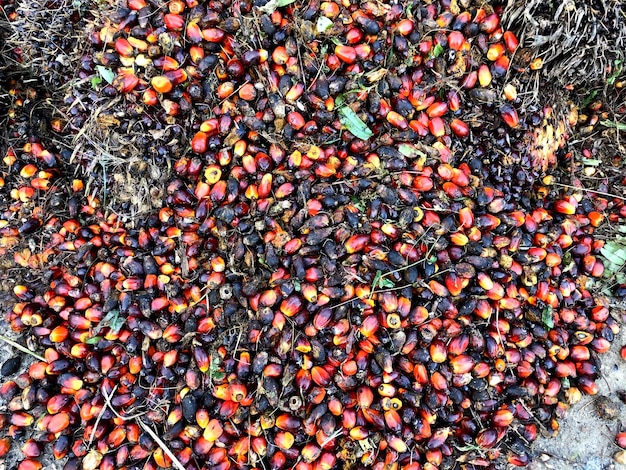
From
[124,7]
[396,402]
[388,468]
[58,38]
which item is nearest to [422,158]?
[396,402]

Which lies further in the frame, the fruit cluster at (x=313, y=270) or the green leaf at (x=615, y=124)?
the green leaf at (x=615, y=124)

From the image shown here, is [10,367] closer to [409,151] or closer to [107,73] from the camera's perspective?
[107,73]

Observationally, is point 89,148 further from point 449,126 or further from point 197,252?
point 449,126

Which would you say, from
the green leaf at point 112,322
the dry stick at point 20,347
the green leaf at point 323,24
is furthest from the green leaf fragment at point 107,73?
the dry stick at point 20,347

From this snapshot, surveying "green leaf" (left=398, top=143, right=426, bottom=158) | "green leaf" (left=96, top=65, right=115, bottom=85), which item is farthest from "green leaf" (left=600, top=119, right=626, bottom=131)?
"green leaf" (left=96, top=65, right=115, bottom=85)

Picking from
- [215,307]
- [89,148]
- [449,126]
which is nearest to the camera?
[215,307]

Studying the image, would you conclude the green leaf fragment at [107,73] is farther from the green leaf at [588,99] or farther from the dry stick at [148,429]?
the green leaf at [588,99]

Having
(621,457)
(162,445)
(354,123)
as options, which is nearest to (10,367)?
(162,445)
